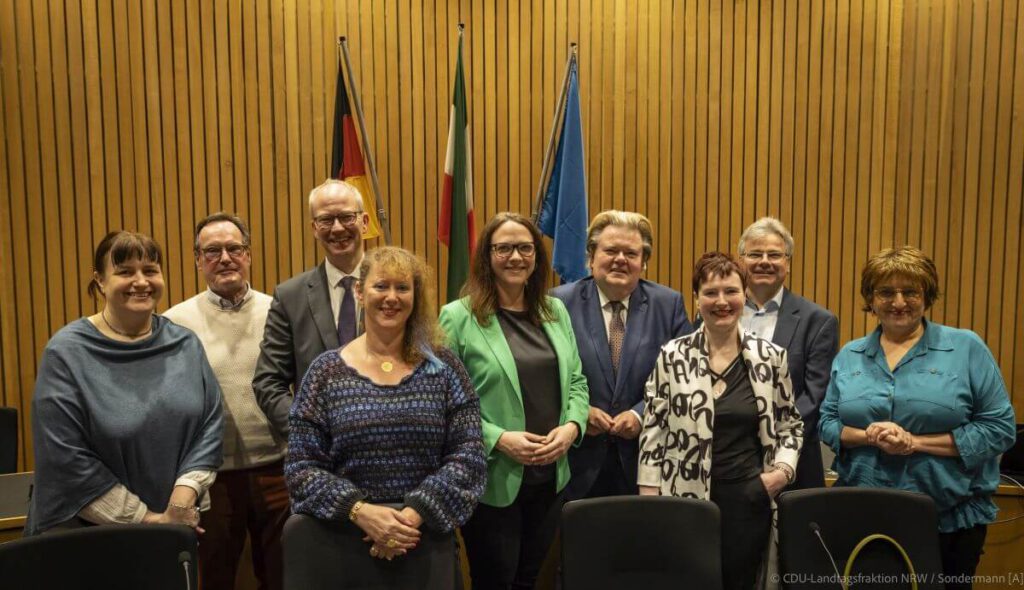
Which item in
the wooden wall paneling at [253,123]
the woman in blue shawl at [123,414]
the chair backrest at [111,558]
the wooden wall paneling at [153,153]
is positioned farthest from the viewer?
the wooden wall paneling at [253,123]

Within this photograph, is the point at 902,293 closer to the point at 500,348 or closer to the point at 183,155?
the point at 500,348

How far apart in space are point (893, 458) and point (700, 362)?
69 cm

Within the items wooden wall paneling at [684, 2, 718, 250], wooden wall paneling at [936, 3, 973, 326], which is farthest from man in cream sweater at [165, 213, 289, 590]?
wooden wall paneling at [936, 3, 973, 326]

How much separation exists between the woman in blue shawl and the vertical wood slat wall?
224 centimetres

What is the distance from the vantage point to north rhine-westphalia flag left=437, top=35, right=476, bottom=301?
3812 millimetres

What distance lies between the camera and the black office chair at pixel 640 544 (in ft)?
6.46

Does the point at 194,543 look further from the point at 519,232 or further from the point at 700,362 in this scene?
the point at 700,362

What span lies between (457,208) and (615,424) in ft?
5.72

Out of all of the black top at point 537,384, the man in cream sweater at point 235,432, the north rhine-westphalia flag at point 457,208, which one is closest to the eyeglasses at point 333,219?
the man in cream sweater at point 235,432

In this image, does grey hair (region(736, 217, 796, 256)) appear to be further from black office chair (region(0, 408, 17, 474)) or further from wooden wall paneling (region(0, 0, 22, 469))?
wooden wall paneling (region(0, 0, 22, 469))

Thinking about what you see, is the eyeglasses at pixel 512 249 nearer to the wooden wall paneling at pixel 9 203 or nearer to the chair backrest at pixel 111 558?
the chair backrest at pixel 111 558

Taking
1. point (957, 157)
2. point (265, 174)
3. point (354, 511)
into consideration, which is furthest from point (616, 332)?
point (957, 157)

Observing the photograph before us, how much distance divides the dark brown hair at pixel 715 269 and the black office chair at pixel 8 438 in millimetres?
2987

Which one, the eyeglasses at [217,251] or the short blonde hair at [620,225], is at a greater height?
the short blonde hair at [620,225]
